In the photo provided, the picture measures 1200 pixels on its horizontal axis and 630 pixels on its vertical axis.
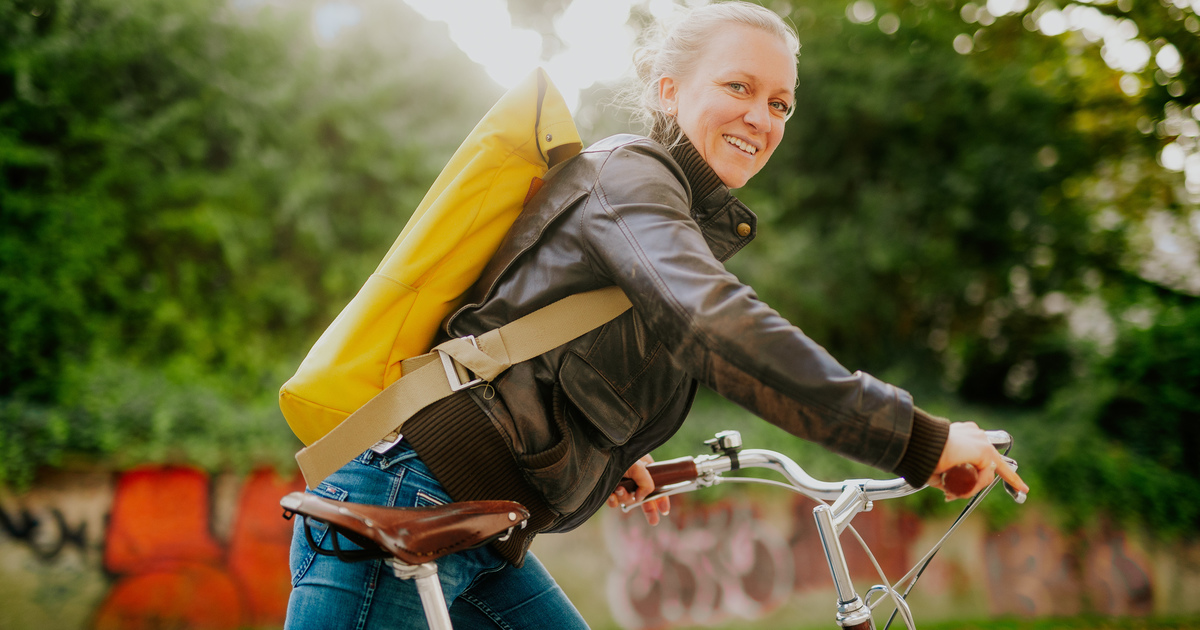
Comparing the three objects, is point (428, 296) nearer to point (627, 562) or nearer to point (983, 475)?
point (983, 475)

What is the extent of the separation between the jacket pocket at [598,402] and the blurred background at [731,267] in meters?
4.04

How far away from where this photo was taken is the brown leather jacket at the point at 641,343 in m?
1.10

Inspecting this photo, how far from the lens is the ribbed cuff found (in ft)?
3.78

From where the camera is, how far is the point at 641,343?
1.36 metres

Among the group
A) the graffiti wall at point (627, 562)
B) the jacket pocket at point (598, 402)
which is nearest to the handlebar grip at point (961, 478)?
the jacket pocket at point (598, 402)

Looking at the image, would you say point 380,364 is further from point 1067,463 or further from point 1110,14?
point 1110,14

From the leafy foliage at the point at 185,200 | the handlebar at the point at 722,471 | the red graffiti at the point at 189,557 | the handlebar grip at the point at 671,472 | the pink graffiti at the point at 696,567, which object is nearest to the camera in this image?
the handlebar at the point at 722,471

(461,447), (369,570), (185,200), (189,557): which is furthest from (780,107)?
(185,200)

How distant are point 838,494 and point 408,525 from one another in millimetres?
1219

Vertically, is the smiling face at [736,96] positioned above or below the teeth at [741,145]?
above

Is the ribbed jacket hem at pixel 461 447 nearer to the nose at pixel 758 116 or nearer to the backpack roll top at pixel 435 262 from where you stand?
the backpack roll top at pixel 435 262

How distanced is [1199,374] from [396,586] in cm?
959

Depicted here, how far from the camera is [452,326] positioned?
4.53 feet

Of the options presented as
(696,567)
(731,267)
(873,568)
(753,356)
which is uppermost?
(731,267)
